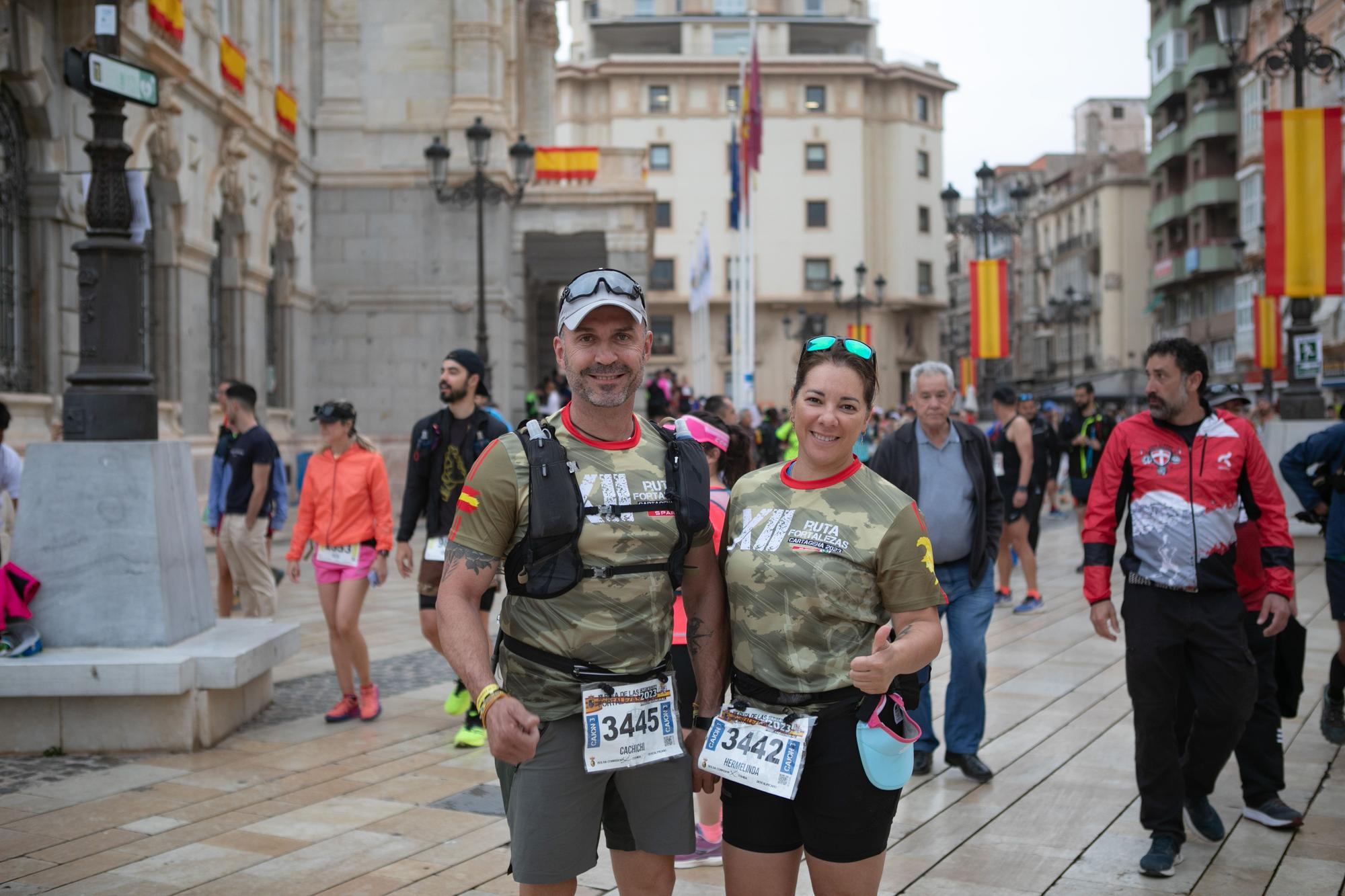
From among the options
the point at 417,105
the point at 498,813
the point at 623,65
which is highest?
the point at 623,65

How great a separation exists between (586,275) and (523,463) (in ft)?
1.70

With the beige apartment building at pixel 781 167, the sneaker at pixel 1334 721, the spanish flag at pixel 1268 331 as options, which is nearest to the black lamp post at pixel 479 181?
the sneaker at pixel 1334 721

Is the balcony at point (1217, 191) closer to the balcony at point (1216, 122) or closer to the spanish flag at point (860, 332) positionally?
the balcony at point (1216, 122)

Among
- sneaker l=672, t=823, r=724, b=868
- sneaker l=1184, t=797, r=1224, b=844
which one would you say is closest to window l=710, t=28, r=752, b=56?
sneaker l=1184, t=797, r=1224, b=844

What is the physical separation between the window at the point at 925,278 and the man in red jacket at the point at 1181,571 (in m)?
65.7

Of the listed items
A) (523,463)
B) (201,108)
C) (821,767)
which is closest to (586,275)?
(523,463)

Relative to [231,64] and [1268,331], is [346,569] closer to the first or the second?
[231,64]

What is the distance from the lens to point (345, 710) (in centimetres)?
763

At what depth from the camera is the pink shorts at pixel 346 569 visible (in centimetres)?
760

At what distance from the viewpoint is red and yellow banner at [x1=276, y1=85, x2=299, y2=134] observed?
22.8 metres

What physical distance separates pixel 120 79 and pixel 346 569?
9.94 ft

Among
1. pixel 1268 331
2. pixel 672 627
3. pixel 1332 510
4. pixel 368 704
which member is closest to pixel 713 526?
pixel 672 627

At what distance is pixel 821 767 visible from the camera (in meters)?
3.26

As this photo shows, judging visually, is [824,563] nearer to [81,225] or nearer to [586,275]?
[586,275]
